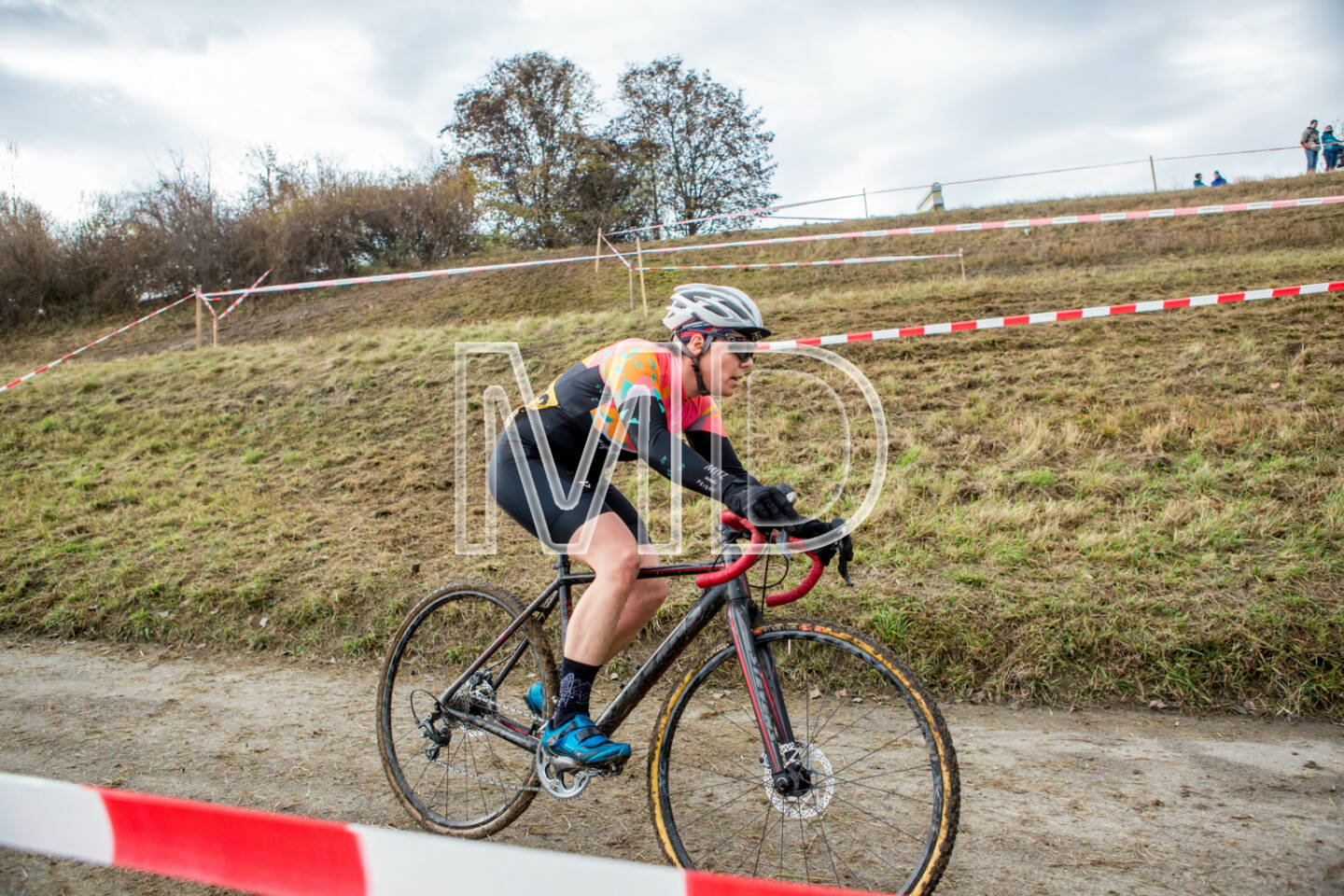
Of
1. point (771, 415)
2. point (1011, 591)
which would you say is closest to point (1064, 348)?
point (771, 415)

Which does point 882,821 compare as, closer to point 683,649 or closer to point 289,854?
point 683,649

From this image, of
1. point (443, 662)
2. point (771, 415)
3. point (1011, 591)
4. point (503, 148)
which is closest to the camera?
point (443, 662)

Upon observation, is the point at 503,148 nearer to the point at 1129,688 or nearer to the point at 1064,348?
the point at 1064,348

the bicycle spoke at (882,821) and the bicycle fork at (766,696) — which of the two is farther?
the bicycle spoke at (882,821)

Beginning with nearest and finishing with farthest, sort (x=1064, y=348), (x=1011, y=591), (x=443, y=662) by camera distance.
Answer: (x=443, y=662), (x=1011, y=591), (x=1064, y=348)

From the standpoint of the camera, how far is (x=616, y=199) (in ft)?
109

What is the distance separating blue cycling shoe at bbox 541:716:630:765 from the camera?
3020 millimetres

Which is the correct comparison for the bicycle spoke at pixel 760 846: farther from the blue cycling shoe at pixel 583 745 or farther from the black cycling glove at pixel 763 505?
the black cycling glove at pixel 763 505

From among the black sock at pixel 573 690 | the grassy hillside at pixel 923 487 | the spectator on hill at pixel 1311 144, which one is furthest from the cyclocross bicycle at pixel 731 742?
the spectator on hill at pixel 1311 144

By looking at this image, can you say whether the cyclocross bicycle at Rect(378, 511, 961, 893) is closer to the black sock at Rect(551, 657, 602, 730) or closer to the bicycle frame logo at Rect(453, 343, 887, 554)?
the black sock at Rect(551, 657, 602, 730)

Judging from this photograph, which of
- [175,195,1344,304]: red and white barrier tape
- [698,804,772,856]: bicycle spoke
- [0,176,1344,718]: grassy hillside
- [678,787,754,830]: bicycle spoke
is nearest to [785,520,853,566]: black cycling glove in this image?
[698,804,772,856]: bicycle spoke

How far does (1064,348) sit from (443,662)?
7.81 m

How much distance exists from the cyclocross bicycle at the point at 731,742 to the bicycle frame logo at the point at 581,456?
306 mm

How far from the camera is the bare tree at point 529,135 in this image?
107 feet
